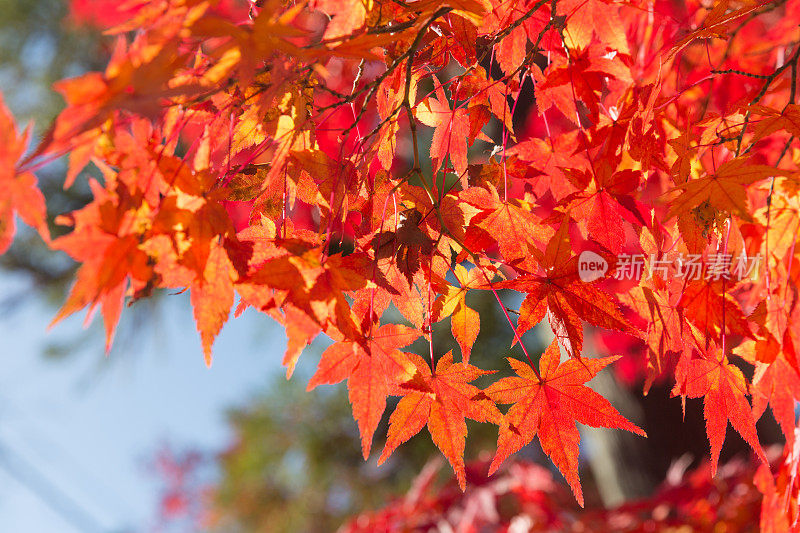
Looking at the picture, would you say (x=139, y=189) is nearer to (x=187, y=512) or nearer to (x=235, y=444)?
(x=235, y=444)

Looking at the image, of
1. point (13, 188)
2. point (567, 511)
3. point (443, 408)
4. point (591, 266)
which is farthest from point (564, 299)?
point (567, 511)

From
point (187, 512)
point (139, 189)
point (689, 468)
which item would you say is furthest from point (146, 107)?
point (187, 512)

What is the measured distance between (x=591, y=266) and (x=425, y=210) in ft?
0.51

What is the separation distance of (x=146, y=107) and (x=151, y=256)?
115mm

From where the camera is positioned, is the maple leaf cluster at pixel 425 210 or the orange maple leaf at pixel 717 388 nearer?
the maple leaf cluster at pixel 425 210

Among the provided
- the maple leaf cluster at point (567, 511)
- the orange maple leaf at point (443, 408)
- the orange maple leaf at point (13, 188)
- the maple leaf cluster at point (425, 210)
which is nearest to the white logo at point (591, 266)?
the maple leaf cluster at point (425, 210)

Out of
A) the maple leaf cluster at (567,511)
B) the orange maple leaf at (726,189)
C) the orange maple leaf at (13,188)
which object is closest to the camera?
the orange maple leaf at (13,188)

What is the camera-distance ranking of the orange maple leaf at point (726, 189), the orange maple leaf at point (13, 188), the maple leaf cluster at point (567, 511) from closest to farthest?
the orange maple leaf at point (13, 188), the orange maple leaf at point (726, 189), the maple leaf cluster at point (567, 511)

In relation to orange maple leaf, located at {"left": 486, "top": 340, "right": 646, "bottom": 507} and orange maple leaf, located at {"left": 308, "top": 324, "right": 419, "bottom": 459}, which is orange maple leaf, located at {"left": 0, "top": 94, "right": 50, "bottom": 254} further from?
orange maple leaf, located at {"left": 486, "top": 340, "right": 646, "bottom": 507}

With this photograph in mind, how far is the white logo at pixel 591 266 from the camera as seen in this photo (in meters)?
0.50

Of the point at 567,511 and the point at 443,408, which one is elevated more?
the point at 443,408

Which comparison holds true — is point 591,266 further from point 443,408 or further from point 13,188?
point 13,188

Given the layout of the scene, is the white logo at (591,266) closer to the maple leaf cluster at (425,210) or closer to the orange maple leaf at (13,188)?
the maple leaf cluster at (425,210)

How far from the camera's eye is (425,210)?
55 cm
